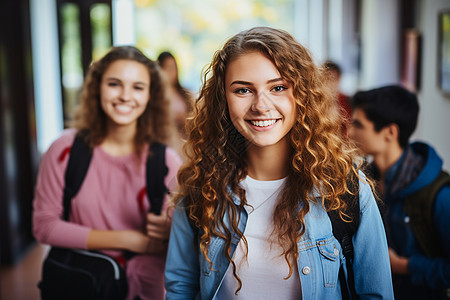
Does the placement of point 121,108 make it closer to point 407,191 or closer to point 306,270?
point 306,270

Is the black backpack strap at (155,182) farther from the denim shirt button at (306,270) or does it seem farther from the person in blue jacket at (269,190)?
the denim shirt button at (306,270)

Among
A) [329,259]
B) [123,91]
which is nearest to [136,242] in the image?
[123,91]

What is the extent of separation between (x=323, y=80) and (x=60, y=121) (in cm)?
558

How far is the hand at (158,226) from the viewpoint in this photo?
173 cm

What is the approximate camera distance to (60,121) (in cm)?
625

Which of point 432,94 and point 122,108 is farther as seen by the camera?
point 432,94

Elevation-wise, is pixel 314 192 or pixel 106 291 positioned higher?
pixel 314 192

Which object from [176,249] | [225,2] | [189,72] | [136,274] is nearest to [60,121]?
[189,72]

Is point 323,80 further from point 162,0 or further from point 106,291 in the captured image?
point 162,0

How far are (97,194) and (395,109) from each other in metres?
1.32

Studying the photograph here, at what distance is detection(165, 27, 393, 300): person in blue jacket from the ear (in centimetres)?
76

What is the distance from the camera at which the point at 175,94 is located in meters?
3.00

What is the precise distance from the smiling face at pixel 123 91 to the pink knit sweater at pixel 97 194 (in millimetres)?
173

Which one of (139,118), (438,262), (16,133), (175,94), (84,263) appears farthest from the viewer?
(16,133)
